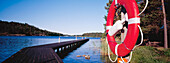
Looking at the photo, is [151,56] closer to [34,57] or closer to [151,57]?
[151,57]

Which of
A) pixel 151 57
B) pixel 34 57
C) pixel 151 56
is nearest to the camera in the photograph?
pixel 34 57

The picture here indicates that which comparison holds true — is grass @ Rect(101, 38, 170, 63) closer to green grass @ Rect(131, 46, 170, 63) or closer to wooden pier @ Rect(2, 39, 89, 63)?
green grass @ Rect(131, 46, 170, 63)

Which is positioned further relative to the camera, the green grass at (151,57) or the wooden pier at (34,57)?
the green grass at (151,57)

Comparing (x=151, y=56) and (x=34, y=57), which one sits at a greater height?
(x=34, y=57)

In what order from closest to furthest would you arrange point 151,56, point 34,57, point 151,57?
point 34,57 < point 151,57 < point 151,56

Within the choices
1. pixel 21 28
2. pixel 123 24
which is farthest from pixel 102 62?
pixel 21 28

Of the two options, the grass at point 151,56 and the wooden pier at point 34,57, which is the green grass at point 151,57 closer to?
the grass at point 151,56

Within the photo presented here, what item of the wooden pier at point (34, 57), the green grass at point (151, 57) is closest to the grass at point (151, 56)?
the green grass at point (151, 57)

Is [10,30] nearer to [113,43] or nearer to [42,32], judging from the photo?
[42,32]

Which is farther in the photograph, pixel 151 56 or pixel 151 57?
pixel 151 56

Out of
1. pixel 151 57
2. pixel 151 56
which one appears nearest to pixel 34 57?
pixel 151 57

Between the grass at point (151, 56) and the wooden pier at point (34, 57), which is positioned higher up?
the wooden pier at point (34, 57)

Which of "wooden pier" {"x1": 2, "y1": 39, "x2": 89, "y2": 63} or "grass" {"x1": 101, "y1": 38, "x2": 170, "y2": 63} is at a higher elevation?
"wooden pier" {"x1": 2, "y1": 39, "x2": 89, "y2": 63}

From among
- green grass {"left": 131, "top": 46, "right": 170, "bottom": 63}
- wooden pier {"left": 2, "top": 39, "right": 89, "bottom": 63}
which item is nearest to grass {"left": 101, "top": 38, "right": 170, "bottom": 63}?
green grass {"left": 131, "top": 46, "right": 170, "bottom": 63}
